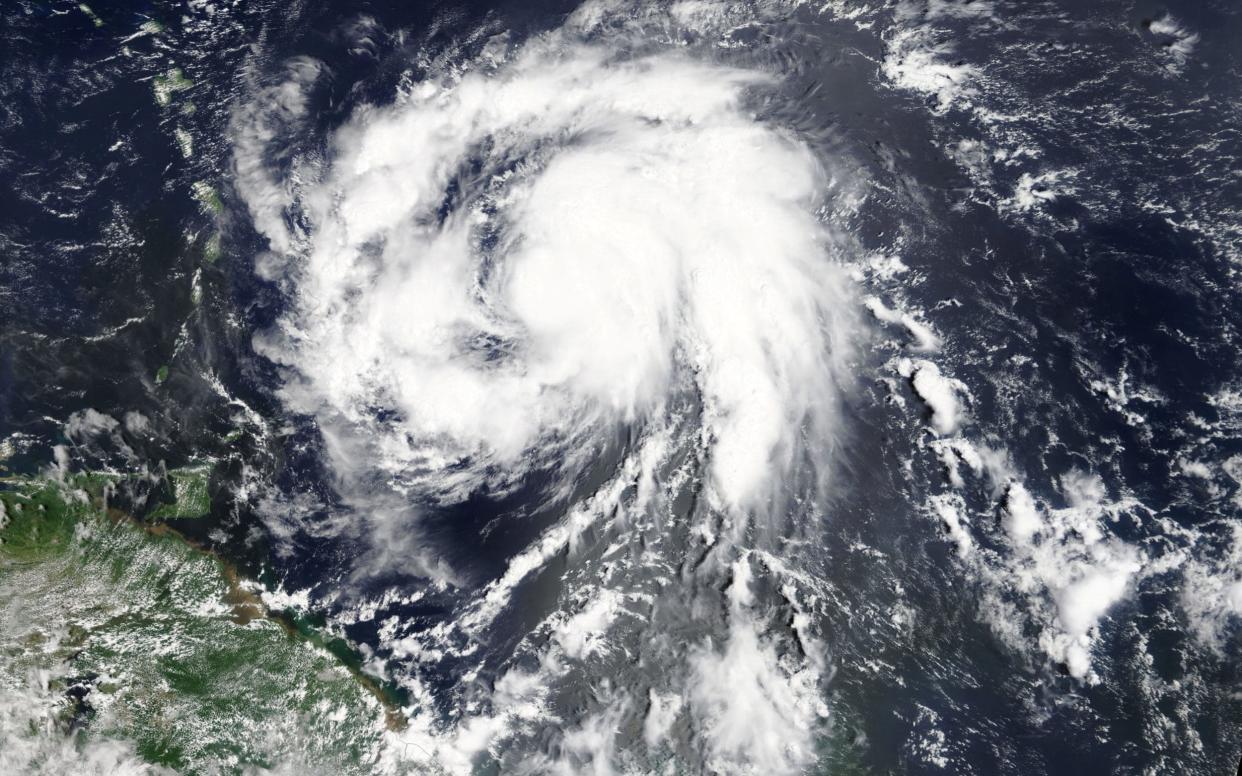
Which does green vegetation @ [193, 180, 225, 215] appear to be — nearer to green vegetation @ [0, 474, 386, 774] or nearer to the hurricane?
the hurricane

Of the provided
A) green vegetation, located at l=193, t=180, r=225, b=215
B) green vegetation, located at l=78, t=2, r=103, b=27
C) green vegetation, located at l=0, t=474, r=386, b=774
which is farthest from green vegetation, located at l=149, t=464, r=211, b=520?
green vegetation, located at l=78, t=2, r=103, b=27

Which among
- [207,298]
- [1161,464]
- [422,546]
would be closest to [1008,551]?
[1161,464]

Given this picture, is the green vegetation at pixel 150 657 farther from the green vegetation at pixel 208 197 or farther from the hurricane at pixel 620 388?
the green vegetation at pixel 208 197

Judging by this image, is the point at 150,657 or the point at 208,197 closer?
the point at 150,657

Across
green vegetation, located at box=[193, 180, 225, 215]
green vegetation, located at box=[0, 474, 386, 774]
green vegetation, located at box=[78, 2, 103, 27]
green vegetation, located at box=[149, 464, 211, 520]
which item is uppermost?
green vegetation, located at box=[78, 2, 103, 27]

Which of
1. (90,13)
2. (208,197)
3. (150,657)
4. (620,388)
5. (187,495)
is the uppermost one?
(90,13)

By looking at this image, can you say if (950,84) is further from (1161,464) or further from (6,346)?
(6,346)

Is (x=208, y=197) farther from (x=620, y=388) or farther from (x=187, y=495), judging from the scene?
(x=620, y=388)

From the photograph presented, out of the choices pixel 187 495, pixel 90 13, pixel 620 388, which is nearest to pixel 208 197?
pixel 90 13
